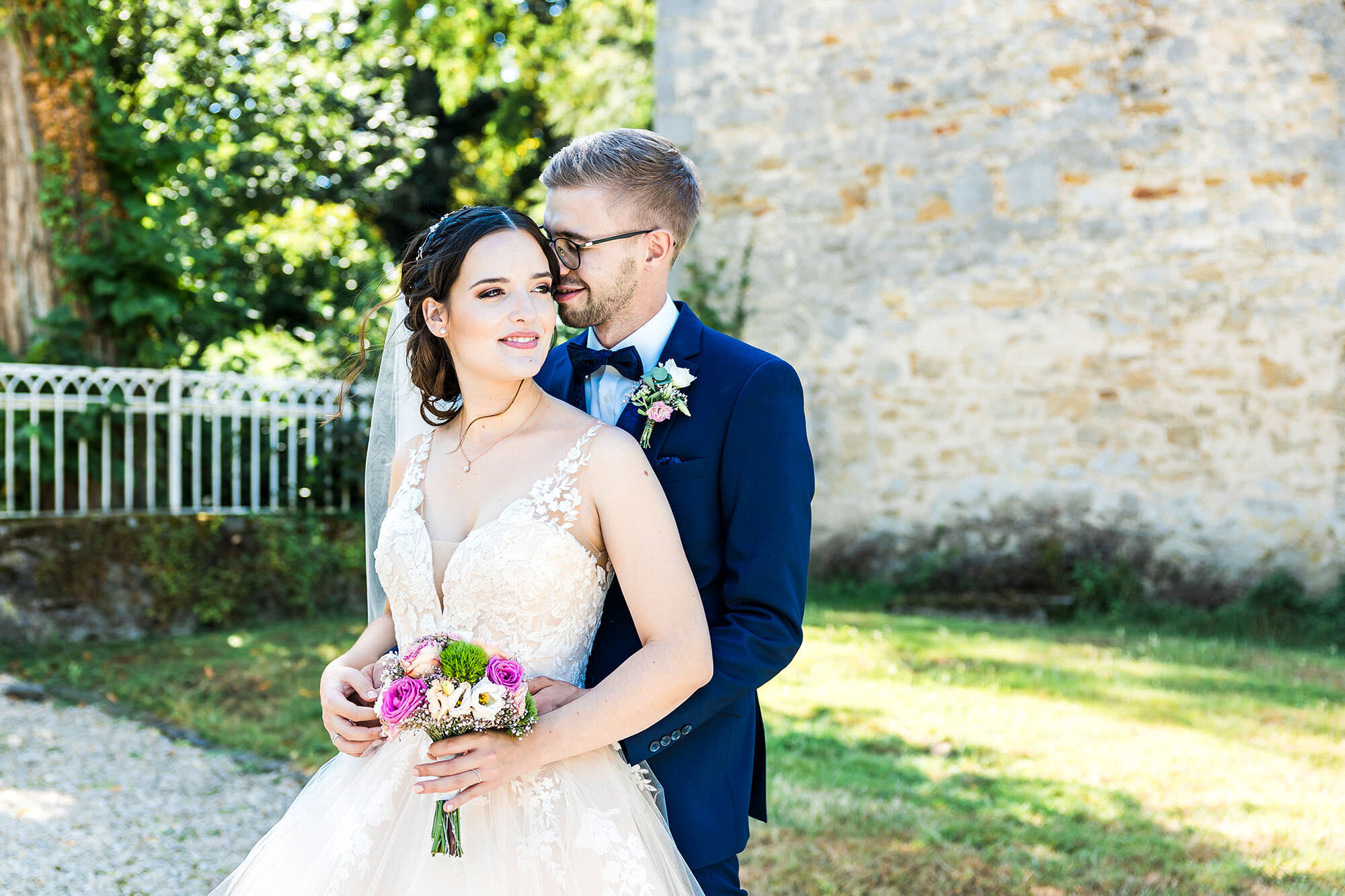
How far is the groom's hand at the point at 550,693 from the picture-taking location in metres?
2.04

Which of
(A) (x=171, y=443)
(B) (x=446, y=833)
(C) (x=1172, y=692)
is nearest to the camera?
(B) (x=446, y=833)

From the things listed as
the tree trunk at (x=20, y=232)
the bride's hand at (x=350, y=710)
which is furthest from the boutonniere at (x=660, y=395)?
the tree trunk at (x=20, y=232)

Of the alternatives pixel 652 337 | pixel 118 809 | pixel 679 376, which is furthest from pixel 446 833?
pixel 118 809

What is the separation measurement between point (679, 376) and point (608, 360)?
0.66 ft

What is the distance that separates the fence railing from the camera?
7.45 meters

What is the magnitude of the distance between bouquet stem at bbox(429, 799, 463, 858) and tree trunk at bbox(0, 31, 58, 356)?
782 cm

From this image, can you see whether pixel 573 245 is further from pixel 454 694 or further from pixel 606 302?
pixel 454 694

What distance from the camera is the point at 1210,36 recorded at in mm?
8359

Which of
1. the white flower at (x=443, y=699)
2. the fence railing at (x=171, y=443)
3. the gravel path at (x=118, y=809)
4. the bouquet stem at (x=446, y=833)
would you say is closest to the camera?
the white flower at (x=443, y=699)

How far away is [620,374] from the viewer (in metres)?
2.48

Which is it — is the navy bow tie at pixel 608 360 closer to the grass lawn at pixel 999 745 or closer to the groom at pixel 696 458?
the groom at pixel 696 458

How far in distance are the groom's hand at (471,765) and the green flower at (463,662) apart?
4.1 inches

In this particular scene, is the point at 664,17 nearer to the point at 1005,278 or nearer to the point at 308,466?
the point at 1005,278

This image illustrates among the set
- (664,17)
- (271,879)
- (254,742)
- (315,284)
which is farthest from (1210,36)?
(315,284)
